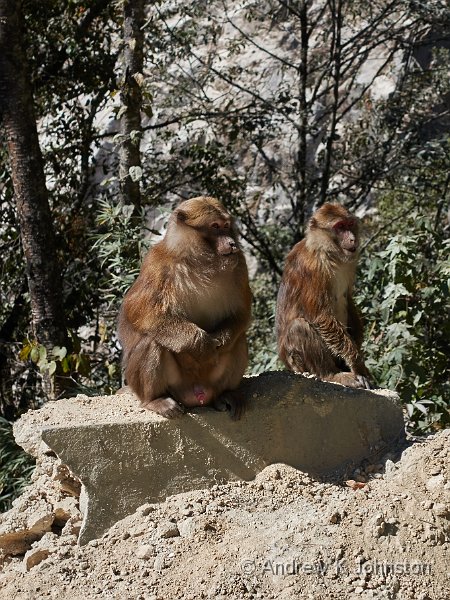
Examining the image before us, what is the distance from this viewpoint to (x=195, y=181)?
10953 mm

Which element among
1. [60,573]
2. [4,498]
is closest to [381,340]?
[4,498]

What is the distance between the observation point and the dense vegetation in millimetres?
7871

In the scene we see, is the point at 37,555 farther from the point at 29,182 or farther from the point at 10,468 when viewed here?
the point at 29,182

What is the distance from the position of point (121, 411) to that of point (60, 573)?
3.56 feet

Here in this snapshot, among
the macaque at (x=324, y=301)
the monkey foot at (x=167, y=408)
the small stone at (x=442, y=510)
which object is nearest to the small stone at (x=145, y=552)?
the monkey foot at (x=167, y=408)

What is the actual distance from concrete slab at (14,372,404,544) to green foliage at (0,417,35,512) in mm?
1482

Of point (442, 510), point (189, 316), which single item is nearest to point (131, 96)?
point (189, 316)

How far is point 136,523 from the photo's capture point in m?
4.98

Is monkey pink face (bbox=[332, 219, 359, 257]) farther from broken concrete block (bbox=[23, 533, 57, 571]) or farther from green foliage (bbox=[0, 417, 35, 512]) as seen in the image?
broken concrete block (bbox=[23, 533, 57, 571])

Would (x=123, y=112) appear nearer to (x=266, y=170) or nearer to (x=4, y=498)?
(x=4, y=498)

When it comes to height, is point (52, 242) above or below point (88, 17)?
below

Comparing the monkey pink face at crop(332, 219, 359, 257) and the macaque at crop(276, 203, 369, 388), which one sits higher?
the monkey pink face at crop(332, 219, 359, 257)

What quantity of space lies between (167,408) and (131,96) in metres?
4.33

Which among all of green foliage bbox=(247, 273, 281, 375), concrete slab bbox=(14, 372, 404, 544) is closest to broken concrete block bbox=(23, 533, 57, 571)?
concrete slab bbox=(14, 372, 404, 544)
